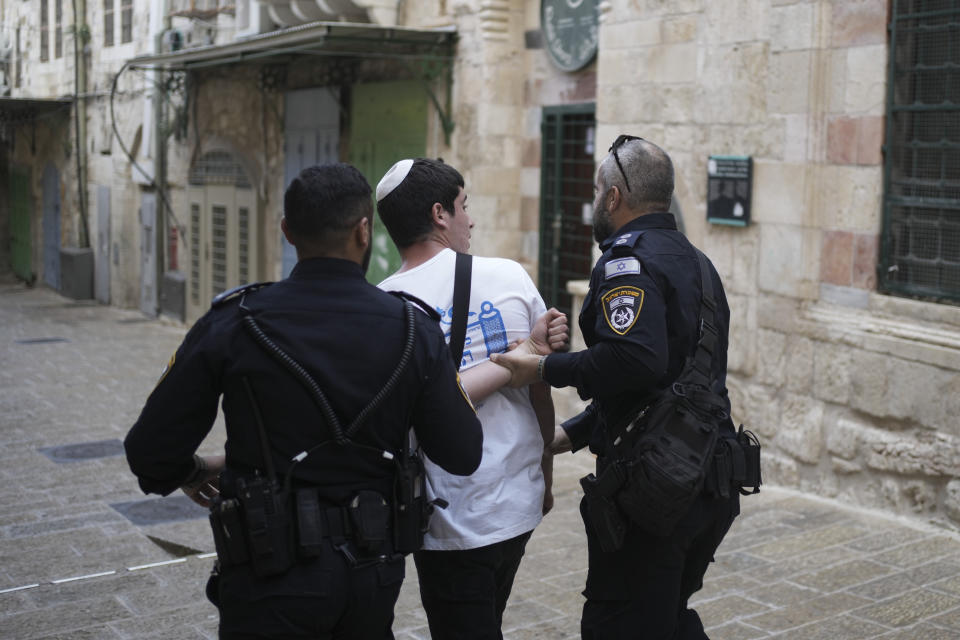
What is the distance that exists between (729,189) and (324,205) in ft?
16.3

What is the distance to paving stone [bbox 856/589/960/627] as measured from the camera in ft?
15.6

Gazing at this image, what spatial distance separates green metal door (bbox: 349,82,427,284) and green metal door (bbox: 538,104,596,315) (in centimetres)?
160

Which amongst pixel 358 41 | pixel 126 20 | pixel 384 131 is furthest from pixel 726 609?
pixel 126 20

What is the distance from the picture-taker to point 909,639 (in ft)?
14.8

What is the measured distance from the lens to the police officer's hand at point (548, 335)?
3.20 m

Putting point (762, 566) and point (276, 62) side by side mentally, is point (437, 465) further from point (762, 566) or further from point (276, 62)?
point (276, 62)

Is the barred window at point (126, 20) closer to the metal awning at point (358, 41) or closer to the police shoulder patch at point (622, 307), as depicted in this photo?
the metal awning at point (358, 41)

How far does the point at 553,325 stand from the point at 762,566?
2766 mm

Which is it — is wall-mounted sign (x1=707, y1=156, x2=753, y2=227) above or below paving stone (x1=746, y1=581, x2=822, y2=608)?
above

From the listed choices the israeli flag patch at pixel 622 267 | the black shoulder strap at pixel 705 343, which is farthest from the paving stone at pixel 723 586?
the israeli flag patch at pixel 622 267

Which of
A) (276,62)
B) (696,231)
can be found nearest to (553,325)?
(696,231)

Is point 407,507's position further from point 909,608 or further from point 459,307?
point 909,608

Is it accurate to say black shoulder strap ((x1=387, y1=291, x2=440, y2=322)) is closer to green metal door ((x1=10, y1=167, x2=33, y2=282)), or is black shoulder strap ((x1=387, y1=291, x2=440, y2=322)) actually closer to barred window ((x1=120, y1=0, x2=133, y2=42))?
barred window ((x1=120, y1=0, x2=133, y2=42))

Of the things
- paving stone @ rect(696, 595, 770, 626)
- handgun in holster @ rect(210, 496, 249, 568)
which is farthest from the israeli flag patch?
paving stone @ rect(696, 595, 770, 626)
